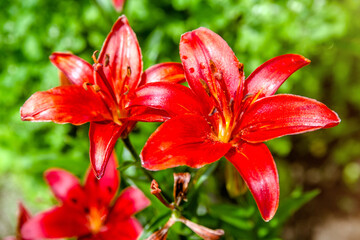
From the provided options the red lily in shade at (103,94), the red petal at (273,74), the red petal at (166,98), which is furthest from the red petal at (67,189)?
the red petal at (273,74)

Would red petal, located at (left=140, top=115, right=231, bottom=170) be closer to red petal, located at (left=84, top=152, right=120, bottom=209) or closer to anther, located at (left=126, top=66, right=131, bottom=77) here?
anther, located at (left=126, top=66, right=131, bottom=77)

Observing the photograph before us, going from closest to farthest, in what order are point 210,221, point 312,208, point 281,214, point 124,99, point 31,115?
point 31,115
point 124,99
point 210,221
point 281,214
point 312,208

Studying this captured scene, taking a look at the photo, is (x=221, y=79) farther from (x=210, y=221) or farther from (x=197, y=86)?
(x=210, y=221)

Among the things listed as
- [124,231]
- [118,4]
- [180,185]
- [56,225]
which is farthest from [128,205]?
[118,4]

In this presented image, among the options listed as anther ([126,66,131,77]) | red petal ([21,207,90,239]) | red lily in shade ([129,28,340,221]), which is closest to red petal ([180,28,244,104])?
red lily in shade ([129,28,340,221])

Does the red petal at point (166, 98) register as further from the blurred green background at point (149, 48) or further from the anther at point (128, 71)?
the blurred green background at point (149, 48)

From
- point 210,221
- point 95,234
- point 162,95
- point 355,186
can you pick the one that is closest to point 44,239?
point 95,234
